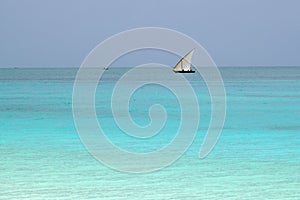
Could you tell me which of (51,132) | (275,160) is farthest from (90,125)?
(275,160)

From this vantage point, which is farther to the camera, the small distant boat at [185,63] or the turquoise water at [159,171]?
the small distant boat at [185,63]

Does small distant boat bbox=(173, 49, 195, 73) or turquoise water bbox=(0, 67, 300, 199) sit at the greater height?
turquoise water bbox=(0, 67, 300, 199)

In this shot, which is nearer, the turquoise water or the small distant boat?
the turquoise water

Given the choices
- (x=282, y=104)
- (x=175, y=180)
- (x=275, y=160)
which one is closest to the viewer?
(x=175, y=180)

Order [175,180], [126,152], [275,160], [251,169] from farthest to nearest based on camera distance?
[126,152], [275,160], [251,169], [175,180]

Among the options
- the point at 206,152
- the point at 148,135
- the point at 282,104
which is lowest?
the point at 282,104

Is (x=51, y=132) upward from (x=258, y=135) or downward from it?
downward

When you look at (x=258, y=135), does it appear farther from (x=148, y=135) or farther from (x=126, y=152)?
(x=126, y=152)

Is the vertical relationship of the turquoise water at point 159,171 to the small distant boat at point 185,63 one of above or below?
above

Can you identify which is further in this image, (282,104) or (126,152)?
(282,104)

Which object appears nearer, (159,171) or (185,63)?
(159,171)

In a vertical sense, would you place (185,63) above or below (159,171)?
below

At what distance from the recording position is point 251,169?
13.4 m

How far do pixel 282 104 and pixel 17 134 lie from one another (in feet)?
55.3
